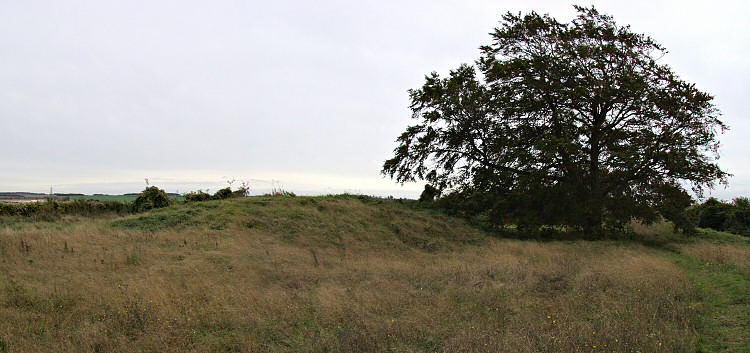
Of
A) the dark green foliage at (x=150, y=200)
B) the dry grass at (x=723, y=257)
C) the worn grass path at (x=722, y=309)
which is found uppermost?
the dark green foliage at (x=150, y=200)

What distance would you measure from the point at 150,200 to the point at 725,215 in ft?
105

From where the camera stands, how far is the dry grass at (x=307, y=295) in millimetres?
6500

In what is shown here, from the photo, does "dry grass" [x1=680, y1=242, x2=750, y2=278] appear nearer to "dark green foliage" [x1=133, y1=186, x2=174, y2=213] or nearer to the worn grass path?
the worn grass path

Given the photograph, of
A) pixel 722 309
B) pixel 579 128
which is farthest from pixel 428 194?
pixel 722 309

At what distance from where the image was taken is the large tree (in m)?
20.4

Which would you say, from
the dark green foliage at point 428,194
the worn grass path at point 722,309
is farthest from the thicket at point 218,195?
the worn grass path at point 722,309

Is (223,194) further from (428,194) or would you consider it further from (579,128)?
(579,128)

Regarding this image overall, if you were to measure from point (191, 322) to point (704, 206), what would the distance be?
33.0 metres

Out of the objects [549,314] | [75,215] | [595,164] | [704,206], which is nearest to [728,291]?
[549,314]

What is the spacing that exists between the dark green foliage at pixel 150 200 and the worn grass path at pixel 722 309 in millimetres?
19243

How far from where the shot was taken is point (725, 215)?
91.3ft

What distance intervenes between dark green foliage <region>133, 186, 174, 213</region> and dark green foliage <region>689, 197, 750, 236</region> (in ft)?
88.6

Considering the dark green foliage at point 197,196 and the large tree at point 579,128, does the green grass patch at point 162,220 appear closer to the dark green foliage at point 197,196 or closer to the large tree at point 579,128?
the dark green foliage at point 197,196

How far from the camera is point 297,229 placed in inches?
668
